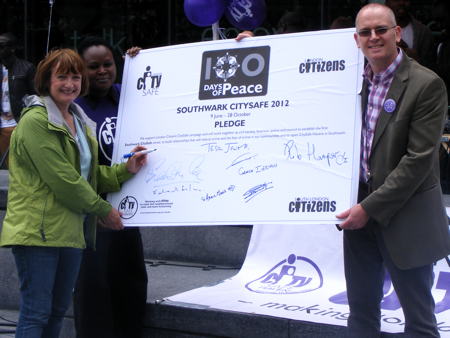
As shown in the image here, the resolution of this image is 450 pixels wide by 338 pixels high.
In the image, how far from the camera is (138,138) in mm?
4652

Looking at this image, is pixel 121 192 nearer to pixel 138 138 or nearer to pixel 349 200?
pixel 138 138

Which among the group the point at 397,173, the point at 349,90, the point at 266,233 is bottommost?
the point at 266,233

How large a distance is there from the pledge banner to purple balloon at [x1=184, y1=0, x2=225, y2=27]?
752 millimetres

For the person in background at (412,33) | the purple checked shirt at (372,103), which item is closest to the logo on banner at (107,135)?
the purple checked shirt at (372,103)

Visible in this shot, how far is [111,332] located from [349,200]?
163 cm

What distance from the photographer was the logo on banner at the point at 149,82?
4.72m

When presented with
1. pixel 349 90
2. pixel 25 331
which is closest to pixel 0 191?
pixel 25 331
